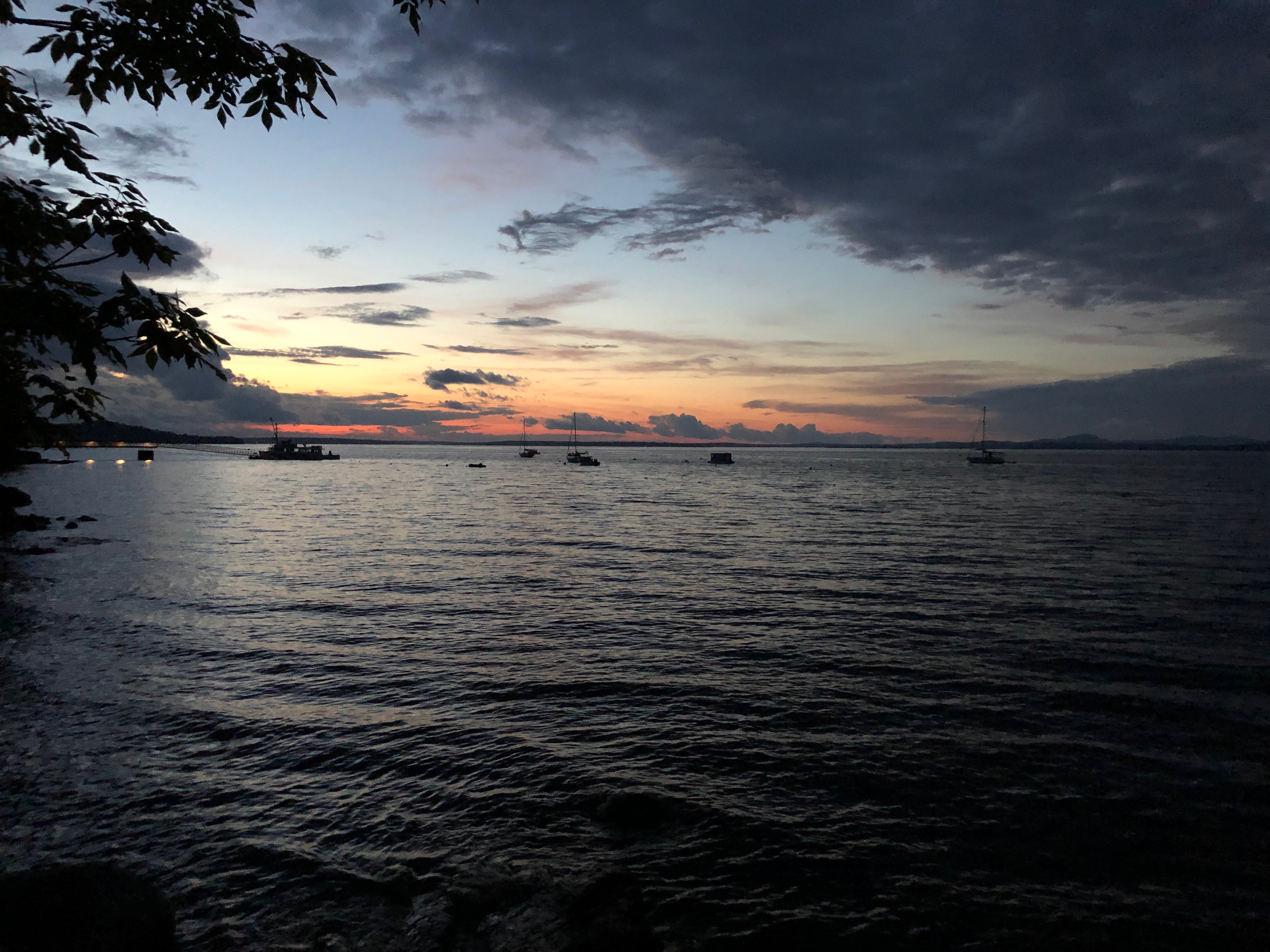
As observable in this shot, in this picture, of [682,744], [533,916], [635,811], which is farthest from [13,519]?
[533,916]

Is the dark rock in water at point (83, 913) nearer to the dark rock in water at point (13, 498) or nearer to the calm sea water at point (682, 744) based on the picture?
the calm sea water at point (682, 744)

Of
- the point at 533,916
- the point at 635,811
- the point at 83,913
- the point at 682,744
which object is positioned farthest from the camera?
the point at 682,744

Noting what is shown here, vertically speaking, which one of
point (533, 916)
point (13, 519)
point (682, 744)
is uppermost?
point (533, 916)

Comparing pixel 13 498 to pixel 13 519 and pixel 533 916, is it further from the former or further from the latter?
pixel 533 916

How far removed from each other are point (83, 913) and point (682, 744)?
10.2 meters

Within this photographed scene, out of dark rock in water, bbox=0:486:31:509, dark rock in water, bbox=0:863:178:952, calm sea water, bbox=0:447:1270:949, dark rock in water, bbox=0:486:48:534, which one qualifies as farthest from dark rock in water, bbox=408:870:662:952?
dark rock in water, bbox=0:486:31:509

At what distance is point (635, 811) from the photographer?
11.7 m

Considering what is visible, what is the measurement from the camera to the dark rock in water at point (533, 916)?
26.8 ft

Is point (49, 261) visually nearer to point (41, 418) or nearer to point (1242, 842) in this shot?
point (41, 418)

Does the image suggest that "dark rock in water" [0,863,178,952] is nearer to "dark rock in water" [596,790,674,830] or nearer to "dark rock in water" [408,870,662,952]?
"dark rock in water" [408,870,662,952]

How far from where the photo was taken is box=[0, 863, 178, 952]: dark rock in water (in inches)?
286

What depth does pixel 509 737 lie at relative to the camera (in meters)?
14.9

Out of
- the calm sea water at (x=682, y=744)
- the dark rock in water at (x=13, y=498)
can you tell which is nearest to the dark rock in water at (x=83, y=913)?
the calm sea water at (x=682, y=744)

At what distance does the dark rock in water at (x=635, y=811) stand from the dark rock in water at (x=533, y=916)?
5.91ft
